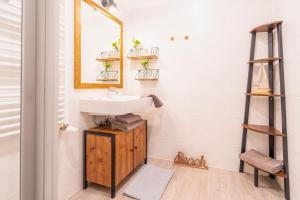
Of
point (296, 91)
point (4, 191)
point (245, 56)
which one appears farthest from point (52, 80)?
point (245, 56)

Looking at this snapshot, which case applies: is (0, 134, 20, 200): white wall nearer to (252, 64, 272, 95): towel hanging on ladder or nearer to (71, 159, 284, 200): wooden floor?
(71, 159, 284, 200): wooden floor

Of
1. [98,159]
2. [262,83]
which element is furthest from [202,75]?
[98,159]

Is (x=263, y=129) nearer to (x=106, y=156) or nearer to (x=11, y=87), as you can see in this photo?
(x=106, y=156)

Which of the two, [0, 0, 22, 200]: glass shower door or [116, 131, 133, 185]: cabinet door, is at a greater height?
[0, 0, 22, 200]: glass shower door

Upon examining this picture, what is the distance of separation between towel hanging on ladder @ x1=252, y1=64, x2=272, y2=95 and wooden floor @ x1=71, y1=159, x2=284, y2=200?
1.08 m

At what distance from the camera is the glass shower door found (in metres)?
0.55

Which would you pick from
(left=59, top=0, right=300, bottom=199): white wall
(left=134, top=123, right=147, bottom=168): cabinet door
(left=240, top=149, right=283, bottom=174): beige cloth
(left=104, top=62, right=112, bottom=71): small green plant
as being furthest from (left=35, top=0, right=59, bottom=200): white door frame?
(left=240, top=149, right=283, bottom=174): beige cloth

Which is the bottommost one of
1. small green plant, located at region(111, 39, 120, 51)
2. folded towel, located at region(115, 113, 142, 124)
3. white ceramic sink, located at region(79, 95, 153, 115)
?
folded towel, located at region(115, 113, 142, 124)

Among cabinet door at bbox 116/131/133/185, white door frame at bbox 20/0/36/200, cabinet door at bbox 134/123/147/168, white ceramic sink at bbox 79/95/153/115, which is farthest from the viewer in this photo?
cabinet door at bbox 134/123/147/168

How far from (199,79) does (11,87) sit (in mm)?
2233

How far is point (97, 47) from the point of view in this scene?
2.15 metres

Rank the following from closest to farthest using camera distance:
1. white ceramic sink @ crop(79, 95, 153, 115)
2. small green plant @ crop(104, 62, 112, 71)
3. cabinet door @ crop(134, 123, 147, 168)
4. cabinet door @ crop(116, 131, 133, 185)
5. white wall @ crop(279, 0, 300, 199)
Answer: white wall @ crop(279, 0, 300, 199) → white ceramic sink @ crop(79, 95, 153, 115) → cabinet door @ crop(116, 131, 133, 185) → cabinet door @ crop(134, 123, 147, 168) → small green plant @ crop(104, 62, 112, 71)

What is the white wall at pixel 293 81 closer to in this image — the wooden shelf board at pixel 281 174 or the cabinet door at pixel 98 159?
the wooden shelf board at pixel 281 174

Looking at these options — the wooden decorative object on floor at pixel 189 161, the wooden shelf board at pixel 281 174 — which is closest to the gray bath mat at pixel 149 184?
the wooden decorative object on floor at pixel 189 161
